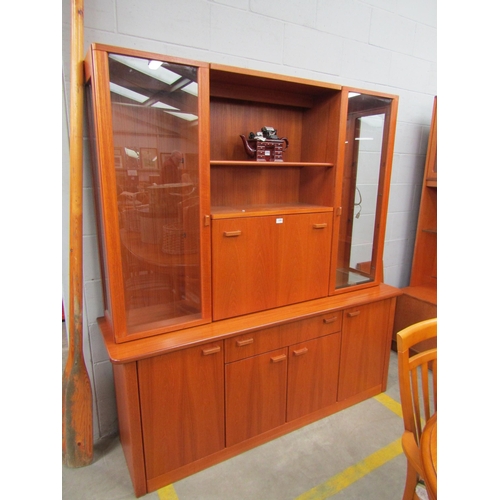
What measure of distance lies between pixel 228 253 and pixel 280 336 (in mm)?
559

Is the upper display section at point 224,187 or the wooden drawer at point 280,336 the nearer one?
the upper display section at point 224,187

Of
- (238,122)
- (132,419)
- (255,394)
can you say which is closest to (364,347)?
(255,394)

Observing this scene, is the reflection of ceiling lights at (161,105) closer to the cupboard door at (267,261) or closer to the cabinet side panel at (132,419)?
the cupboard door at (267,261)

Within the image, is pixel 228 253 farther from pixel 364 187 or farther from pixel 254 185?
pixel 364 187

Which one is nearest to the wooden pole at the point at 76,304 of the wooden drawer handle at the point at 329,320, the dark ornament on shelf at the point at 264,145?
the dark ornament on shelf at the point at 264,145

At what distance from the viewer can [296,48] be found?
215cm

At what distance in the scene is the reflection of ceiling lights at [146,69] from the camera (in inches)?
56.3

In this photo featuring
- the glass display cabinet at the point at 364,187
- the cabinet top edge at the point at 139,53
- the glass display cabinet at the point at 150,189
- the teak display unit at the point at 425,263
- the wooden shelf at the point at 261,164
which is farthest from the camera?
the teak display unit at the point at 425,263

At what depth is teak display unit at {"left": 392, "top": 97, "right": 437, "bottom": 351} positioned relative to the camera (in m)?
2.79

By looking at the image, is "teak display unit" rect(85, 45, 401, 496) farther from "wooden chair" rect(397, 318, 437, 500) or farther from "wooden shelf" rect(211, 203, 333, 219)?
"wooden chair" rect(397, 318, 437, 500)

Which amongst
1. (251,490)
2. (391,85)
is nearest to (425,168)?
(391,85)

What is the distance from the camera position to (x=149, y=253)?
174cm

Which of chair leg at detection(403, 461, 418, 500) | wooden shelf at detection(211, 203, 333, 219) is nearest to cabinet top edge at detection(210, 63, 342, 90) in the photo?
wooden shelf at detection(211, 203, 333, 219)

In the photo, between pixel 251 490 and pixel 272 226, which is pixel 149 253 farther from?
pixel 251 490
